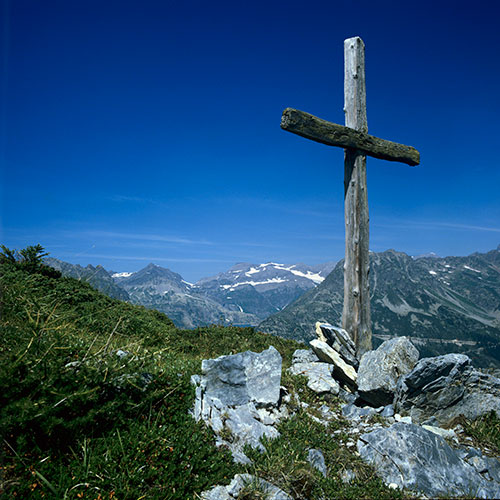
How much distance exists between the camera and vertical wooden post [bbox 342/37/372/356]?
9.85m

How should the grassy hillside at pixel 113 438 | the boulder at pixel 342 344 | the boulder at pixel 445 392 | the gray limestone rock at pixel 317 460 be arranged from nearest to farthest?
the grassy hillside at pixel 113 438, the gray limestone rock at pixel 317 460, the boulder at pixel 445 392, the boulder at pixel 342 344

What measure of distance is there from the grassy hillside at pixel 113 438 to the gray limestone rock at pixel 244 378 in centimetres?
60

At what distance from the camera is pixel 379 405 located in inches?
316

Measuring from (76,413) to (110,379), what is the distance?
23.8 inches

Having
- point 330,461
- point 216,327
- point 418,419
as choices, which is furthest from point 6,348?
point 216,327

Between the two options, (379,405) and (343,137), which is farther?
(343,137)

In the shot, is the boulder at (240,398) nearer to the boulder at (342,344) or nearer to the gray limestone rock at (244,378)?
the gray limestone rock at (244,378)

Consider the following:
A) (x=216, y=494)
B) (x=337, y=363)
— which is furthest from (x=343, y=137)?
(x=216, y=494)

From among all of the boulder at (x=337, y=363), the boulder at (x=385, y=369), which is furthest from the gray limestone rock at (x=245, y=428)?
the boulder at (x=337, y=363)

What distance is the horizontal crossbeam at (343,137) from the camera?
A: 8633mm

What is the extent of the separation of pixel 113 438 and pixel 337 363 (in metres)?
5.83

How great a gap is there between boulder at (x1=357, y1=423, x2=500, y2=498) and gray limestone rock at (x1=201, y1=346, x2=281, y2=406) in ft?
6.34

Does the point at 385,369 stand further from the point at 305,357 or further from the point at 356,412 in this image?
the point at 305,357

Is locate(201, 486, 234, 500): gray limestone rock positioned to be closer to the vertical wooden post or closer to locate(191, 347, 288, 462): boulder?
locate(191, 347, 288, 462): boulder
